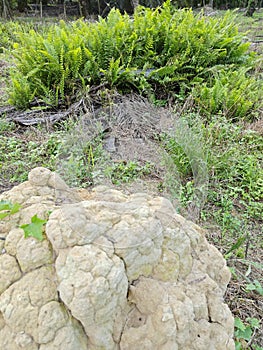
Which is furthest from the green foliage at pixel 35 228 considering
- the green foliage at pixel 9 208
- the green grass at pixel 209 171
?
the green grass at pixel 209 171

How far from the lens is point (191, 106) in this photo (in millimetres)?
4711

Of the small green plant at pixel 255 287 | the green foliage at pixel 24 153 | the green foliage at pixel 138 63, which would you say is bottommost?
the small green plant at pixel 255 287

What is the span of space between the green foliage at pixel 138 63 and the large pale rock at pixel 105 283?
3357 mm

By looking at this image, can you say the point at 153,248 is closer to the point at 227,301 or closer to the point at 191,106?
the point at 227,301

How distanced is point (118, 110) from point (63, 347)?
354cm

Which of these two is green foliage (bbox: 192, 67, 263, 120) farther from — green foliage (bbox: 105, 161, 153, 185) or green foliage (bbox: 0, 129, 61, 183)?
green foliage (bbox: 0, 129, 61, 183)

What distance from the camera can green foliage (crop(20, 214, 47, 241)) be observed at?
1400 millimetres

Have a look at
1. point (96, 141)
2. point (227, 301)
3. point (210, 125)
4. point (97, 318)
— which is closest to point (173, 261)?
point (97, 318)

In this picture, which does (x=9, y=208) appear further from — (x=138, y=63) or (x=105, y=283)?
(x=138, y=63)

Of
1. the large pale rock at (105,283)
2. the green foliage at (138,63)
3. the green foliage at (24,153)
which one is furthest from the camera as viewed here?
the green foliage at (138,63)

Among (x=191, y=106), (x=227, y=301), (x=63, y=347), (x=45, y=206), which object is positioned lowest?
(x=227, y=301)

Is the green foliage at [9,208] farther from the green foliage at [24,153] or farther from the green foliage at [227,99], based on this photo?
the green foliage at [227,99]

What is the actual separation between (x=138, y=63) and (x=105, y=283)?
4.77 metres

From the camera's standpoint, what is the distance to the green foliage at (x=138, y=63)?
15.6ft
